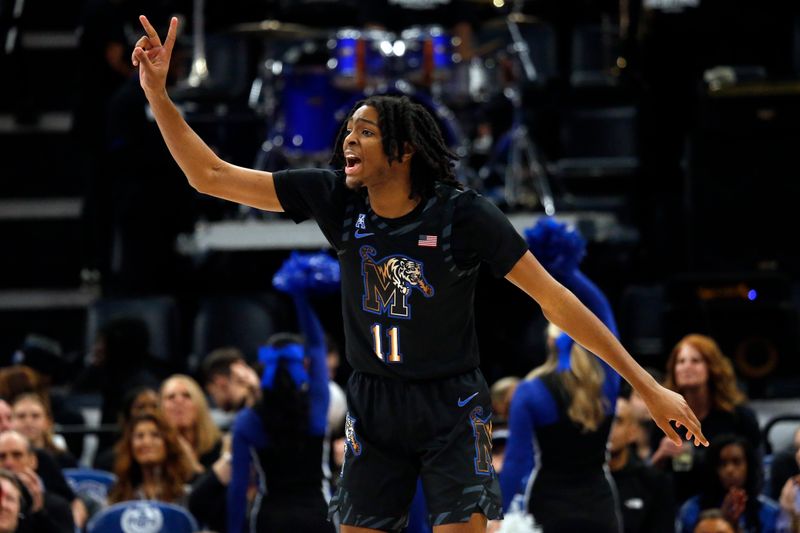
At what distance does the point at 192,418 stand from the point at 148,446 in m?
0.56

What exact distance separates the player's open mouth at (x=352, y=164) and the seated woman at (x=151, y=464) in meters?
3.56

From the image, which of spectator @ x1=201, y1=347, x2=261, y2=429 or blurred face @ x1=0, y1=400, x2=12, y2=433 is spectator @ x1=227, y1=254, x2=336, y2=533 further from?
spectator @ x1=201, y1=347, x2=261, y2=429

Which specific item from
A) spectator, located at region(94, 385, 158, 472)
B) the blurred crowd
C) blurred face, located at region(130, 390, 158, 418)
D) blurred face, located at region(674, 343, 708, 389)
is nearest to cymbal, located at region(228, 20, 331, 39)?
the blurred crowd

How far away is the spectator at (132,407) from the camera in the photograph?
730 cm

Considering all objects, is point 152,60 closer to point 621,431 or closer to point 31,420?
point 621,431

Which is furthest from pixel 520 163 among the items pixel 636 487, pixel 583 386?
pixel 583 386

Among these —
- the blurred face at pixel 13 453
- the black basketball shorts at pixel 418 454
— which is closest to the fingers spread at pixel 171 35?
the black basketball shorts at pixel 418 454

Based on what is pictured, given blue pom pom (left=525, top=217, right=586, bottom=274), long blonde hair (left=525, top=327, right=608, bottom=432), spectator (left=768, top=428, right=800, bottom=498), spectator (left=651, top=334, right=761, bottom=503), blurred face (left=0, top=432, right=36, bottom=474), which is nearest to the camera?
blue pom pom (left=525, top=217, right=586, bottom=274)

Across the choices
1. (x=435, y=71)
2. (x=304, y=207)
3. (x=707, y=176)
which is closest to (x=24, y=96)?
(x=435, y=71)

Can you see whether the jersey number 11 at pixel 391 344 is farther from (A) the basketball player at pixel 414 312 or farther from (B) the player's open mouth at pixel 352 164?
(B) the player's open mouth at pixel 352 164

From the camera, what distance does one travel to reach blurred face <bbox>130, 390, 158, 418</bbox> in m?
7.26

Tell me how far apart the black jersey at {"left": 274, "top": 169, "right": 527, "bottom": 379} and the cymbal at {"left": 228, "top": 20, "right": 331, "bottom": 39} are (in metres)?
7.19

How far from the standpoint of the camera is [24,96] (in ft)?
37.3

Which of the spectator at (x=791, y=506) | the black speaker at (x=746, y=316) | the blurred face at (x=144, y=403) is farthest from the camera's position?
the black speaker at (x=746, y=316)
